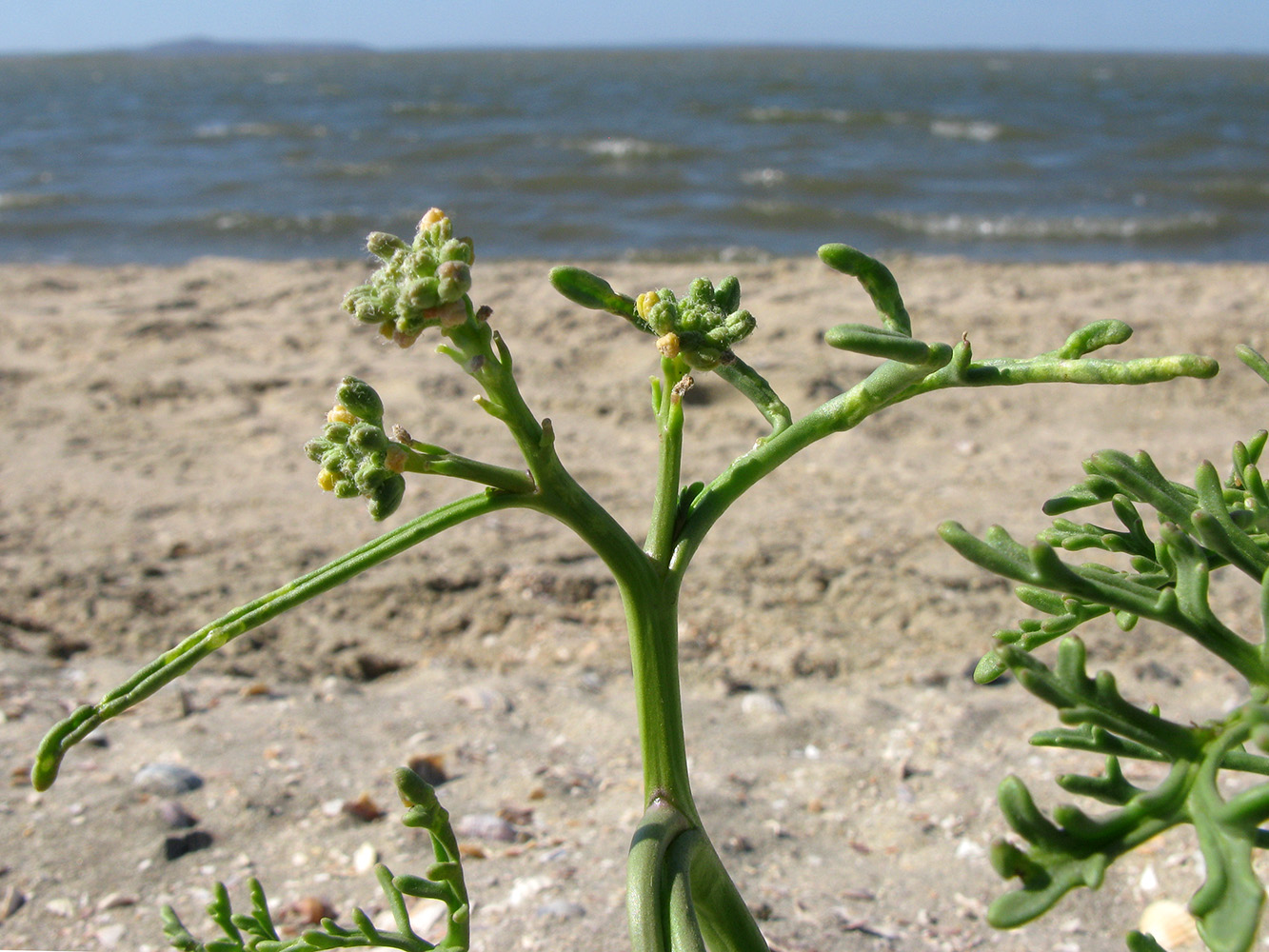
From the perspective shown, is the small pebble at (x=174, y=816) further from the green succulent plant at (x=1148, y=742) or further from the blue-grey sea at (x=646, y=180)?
the blue-grey sea at (x=646, y=180)

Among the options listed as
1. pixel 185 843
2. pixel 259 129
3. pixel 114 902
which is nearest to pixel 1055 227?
pixel 185 843

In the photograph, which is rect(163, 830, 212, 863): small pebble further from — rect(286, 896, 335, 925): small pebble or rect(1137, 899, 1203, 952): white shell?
rect(1137, 899, 1203, 952): white shell

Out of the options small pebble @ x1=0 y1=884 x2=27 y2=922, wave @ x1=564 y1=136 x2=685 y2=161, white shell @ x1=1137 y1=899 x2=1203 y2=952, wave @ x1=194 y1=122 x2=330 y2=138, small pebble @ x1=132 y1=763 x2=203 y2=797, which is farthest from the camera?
wave @ x1=194 y1=122 x2=330 y2=138

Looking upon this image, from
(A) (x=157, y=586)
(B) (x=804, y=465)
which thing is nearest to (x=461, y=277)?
(A) (x=157, y=586)

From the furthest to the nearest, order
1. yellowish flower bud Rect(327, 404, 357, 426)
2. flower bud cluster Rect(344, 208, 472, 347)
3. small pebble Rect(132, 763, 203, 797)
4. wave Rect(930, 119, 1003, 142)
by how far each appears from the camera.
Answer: wave Rect(930, 119, 1003, 142) → small pebble Rect(132, 763, 203, 797) → yellowish flower bud Rect(327, 404, 357, 426) → flower bud cluster Rect(344, 208, 472, 347)

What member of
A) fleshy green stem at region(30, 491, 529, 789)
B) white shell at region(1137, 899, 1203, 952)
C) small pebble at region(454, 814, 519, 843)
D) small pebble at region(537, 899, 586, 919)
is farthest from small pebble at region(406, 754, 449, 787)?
fleshy green stem at region(30, 491, 529, 789)

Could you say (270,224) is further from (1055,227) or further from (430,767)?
(430,767)

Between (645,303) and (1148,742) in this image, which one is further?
(645,303)
